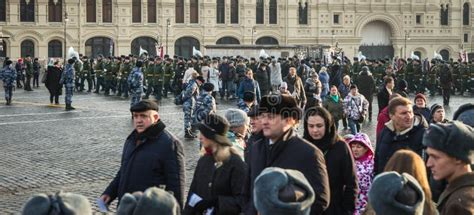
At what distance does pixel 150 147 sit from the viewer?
18.9ft

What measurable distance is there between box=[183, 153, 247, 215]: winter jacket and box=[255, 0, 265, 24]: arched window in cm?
4467

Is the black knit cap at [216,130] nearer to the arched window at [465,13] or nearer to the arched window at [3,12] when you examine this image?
the arched window at [3,12]

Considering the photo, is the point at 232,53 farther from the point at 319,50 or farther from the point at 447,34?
the point at 447,34

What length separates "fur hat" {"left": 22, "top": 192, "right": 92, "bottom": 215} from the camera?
2816 millimetres

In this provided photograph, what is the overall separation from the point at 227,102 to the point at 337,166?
795 inches

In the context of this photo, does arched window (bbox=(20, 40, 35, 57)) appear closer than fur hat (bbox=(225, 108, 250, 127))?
No

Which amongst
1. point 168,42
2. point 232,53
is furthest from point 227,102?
point 168,42

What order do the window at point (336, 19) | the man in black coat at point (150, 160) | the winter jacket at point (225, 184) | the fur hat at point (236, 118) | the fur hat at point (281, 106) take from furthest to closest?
the window at point (336, 19)
the fur hat at point (236, 118)
the man in black coat at point (150, 160)
the winter jacket at point (225, 184)
the fur hat at point (281, 106)

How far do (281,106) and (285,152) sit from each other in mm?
363

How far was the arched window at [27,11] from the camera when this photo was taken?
147 feet

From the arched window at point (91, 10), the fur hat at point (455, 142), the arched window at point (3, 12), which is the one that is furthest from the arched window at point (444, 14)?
the fur hat at point (455, 142)

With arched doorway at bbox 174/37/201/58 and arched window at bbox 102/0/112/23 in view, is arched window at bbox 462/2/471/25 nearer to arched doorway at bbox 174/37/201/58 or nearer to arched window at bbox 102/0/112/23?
arched doorway at bbox 174/37/201/58

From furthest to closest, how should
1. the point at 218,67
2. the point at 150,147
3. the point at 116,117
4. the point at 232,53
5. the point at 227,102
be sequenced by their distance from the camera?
1. the point at 232,53
2. the point at 218,67
3. the point at 227,102
4. the point at 116,117
5. the point at 150,147

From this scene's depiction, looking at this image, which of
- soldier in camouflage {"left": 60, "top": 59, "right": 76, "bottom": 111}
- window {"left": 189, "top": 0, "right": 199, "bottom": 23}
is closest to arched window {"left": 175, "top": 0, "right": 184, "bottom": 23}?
window {"left": 189, "top": 0, "right": 199, "bottom": 23}
